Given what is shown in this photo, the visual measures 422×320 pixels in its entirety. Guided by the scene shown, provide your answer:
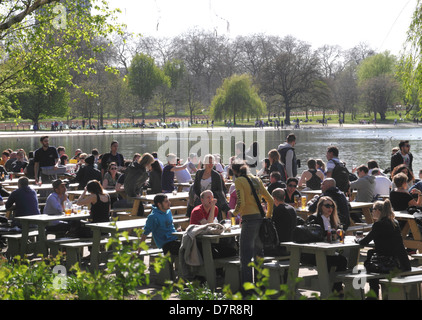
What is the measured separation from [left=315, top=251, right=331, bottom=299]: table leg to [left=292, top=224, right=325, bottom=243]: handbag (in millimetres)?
362

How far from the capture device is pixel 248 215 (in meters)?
8.38

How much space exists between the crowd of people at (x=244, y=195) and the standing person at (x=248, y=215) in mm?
12

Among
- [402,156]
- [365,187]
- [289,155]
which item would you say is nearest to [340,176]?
[365,187]

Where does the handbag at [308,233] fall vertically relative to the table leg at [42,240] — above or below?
above

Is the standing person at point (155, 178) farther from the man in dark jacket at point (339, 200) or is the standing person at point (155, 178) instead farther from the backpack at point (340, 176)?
the man in dark jacket at point (339, 200)

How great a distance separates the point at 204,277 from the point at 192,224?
791mm

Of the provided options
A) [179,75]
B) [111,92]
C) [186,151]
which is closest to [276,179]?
[186,151]

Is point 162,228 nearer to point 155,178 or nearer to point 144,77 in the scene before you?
point 155,178

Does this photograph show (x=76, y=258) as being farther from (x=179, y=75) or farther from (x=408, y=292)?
(x=179, y=75)

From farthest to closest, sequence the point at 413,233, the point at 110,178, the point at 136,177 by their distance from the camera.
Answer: the point at 110,178
the point at 136,177
the point at 413,233

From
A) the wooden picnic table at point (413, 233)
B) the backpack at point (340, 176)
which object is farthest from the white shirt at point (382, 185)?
the wooden picnic table at point (413, 233)

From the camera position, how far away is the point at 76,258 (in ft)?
32.9

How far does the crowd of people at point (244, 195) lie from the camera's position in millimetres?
8391

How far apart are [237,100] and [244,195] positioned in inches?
3474
